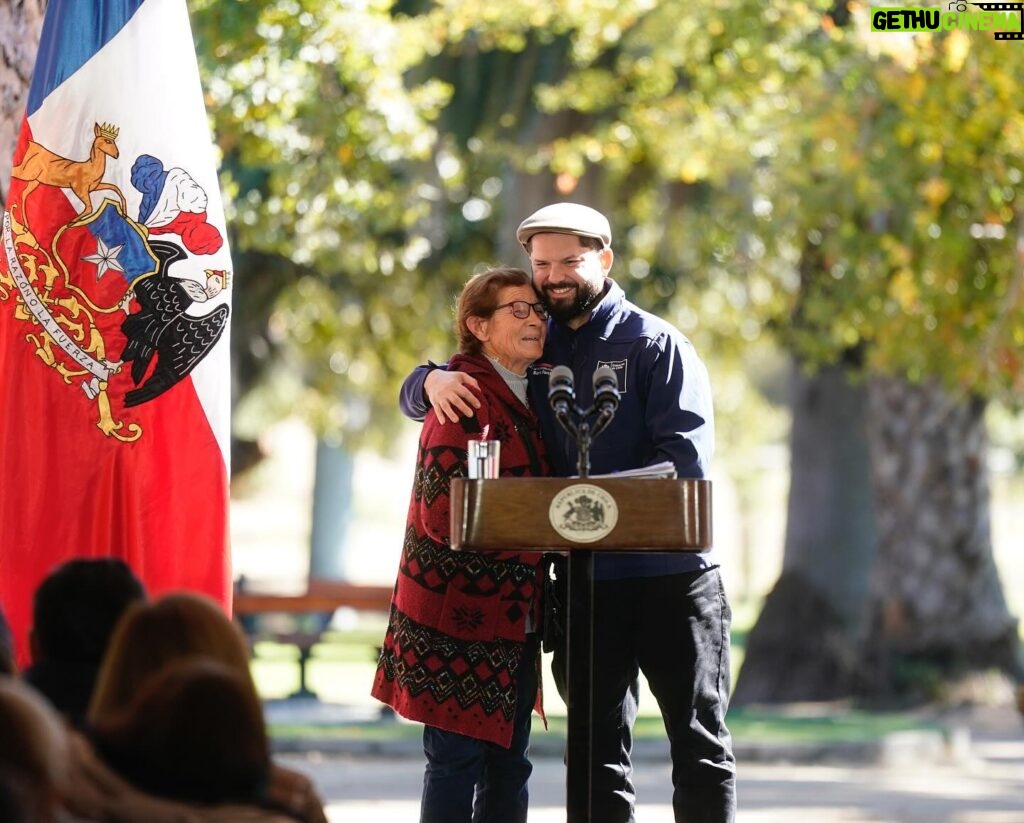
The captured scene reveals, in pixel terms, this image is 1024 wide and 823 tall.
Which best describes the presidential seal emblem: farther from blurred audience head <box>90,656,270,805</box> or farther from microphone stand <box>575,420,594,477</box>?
blurred audience head <box>90,656,270,805</box>

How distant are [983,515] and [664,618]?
11554 millimetres

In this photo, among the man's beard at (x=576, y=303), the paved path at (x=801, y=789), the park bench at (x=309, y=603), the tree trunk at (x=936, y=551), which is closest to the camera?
the man's beard at (x=576, y=303)

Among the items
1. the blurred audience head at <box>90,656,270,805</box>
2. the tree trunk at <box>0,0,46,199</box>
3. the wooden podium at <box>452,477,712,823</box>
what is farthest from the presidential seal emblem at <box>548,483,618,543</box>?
the tree trunk at <box>0,0,46,199</box>

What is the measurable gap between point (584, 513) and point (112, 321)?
203cm

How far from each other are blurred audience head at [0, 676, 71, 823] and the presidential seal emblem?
1986mm

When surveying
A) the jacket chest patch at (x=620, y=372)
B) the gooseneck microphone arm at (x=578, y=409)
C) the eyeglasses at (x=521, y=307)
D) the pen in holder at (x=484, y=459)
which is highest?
the eyeglasses at (x=521, y=307)

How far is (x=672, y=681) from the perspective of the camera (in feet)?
19.4

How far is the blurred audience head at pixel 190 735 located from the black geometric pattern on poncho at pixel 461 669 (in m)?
2.28

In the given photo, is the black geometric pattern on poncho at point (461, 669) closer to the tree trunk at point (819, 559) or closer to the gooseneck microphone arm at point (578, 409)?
the gooseneck microphone arm at point (578, 409)

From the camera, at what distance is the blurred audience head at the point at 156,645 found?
3689 millimetres

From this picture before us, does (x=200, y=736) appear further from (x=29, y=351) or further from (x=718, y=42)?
(x=718, y=42)

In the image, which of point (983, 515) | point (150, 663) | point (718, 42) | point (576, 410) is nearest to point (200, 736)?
point (150, 663)

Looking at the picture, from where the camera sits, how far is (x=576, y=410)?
5.25 meters

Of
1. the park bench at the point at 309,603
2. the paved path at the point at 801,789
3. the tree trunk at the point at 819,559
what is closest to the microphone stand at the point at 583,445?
the paved path at the point at 801,789
